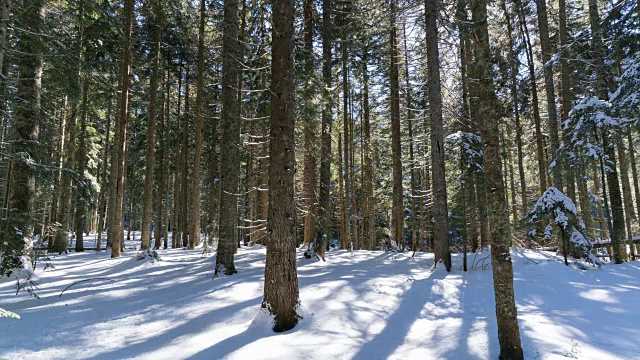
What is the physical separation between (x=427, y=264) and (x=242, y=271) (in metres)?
6.00

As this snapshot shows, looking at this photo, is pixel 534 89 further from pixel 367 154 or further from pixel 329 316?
pixel 329 316

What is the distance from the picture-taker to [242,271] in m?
8.62

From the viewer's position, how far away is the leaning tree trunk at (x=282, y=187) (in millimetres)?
4887

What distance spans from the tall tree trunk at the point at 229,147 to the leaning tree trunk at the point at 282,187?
10.0 ft

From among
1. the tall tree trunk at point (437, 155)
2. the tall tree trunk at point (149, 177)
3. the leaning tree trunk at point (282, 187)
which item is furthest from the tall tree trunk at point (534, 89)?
the tall tree trunk at point (149, 177)

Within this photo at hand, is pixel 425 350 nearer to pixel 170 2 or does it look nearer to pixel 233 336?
pixel 233 336

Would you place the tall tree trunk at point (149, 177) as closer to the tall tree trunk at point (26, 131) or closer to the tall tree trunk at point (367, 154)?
the tall tree trunk at point (26, 131)

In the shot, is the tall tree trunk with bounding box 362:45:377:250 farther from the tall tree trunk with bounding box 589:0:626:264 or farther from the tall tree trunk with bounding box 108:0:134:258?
the tall tree trunk with bounding box 108:0:134:258

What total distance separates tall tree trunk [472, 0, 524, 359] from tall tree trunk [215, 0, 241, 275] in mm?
5775

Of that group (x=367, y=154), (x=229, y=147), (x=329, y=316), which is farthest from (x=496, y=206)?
(x=367, y=154)

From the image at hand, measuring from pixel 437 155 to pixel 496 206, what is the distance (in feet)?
18.9

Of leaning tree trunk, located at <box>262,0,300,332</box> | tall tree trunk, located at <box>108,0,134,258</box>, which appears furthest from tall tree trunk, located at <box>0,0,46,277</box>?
leaning tree trunk, located at <box>262,0,300,332</box>

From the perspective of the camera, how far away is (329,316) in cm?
534

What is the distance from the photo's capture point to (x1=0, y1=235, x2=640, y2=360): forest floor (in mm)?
4082
